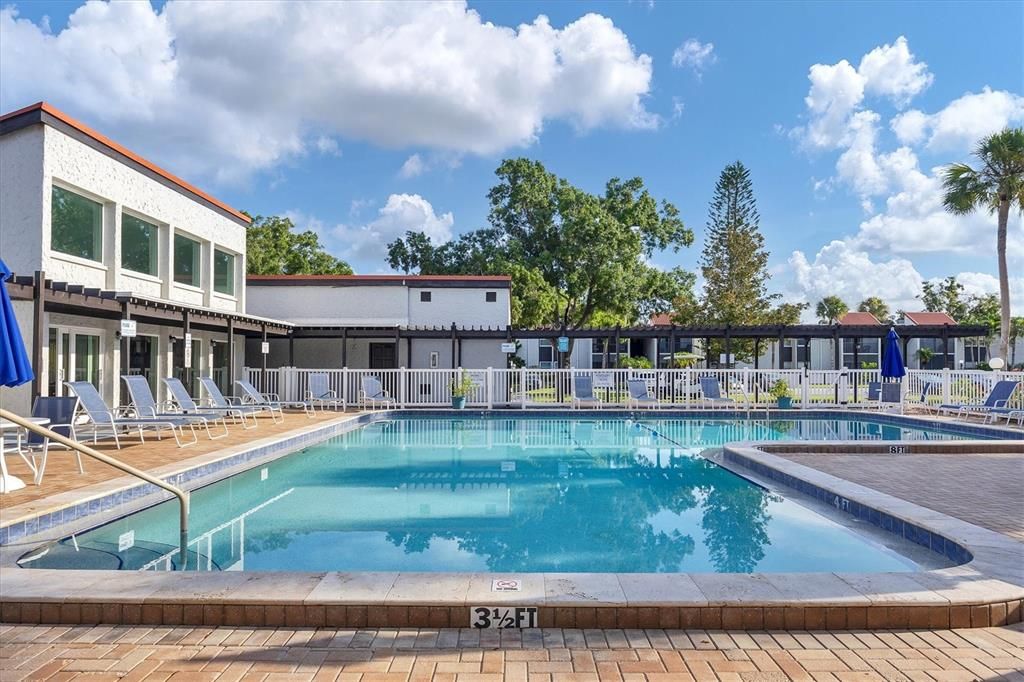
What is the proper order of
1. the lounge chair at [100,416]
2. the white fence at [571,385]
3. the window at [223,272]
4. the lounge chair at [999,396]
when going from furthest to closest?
the window at [223,272]
the white fence at [571,385]
the lounge chair at [999,396]
the lounge chair at [100,416]

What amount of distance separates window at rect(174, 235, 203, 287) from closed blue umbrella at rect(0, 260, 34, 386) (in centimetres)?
1200

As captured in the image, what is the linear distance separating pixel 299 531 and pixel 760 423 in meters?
12.8

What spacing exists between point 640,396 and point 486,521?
1250 centimetres

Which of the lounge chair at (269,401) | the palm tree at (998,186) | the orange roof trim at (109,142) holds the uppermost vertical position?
the palm tree at (998,186)

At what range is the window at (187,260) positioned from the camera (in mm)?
17328

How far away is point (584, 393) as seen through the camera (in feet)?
61.1

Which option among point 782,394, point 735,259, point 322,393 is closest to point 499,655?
point 322,393

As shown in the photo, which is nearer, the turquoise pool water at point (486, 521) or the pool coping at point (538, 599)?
the pool coping at point (538, 599)

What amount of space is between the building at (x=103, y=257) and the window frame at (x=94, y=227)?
2 centimetres

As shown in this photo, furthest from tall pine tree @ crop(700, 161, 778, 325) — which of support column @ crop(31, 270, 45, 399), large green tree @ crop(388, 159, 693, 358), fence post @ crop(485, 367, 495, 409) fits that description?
support column @ crop(31, 270, 45, 399)

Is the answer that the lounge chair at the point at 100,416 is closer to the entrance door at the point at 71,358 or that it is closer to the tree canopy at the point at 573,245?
the entrance door at the point at 71,358

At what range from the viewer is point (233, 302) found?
66.9 ft

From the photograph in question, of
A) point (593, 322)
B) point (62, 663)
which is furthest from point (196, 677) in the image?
point (593, 322)

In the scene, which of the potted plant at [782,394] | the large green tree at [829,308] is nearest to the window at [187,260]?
the potted plant at [782,394]
